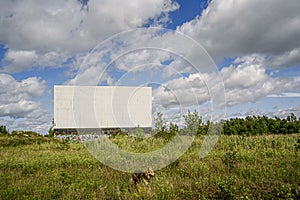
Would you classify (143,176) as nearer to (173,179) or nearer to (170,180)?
(170,180)

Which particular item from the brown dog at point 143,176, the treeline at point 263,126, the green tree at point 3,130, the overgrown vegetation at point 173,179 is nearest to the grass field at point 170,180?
the overgrown vegetation at point 173,179

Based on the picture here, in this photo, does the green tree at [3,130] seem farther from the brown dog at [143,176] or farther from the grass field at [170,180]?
the brown dog at [143,176]

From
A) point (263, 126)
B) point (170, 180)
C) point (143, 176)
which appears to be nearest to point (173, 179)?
point (170, 180)

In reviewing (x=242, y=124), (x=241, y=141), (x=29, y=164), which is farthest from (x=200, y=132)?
(x=29, y=164)

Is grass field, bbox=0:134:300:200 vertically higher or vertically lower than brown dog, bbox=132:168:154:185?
lower

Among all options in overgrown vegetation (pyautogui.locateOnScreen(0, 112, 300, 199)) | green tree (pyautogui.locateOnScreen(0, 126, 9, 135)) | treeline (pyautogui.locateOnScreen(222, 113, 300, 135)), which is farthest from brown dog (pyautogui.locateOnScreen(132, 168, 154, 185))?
green tree (pyautogui.locateOnScreen(0, 126, 9, 135))

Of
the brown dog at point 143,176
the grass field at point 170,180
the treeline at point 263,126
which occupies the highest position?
the treeline at point 263,126

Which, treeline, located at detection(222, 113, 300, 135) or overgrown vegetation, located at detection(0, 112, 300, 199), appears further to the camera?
treeline, located at detection(222, 113, 300, 135)

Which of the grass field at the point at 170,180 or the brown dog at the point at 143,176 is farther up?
the brown dog at the point at 143,176

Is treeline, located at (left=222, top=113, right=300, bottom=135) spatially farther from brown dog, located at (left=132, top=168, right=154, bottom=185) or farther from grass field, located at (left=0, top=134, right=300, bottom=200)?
brown dog, located at (left=132, top=168, right=154, bottom=185)

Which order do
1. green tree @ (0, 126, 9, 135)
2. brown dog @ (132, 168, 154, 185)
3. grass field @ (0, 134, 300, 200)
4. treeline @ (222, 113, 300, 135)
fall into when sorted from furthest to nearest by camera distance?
1. green tree @ (0, 126, 9, 135)
2. treeline @ (222, 113, 300, 135)
3. brown dog @ (132, 168, 154, 185)
4. grass field @ (0, 134, 300, 200)

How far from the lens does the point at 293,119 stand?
1855cm

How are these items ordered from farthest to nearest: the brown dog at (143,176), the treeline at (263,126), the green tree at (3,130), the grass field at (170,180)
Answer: the green tree at (3,130) < the treeline at (263,126) < the brown dog at (143,176) < the grass field at (170,180)

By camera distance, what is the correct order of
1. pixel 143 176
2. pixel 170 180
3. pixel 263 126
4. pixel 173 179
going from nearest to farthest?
Result: pixel 143 176 → pixel 170 180 → pixel 173 179 → pixel 263 126
